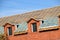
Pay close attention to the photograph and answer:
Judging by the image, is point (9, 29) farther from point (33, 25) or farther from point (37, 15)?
point (33, 25)

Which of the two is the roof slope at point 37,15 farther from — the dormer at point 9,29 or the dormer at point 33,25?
the dormer at point 33,25

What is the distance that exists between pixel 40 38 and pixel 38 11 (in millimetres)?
8926

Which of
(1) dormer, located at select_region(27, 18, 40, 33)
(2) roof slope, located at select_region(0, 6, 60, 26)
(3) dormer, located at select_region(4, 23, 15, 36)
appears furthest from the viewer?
(3) dormer, located at select_region(4, 23, 15, 36)

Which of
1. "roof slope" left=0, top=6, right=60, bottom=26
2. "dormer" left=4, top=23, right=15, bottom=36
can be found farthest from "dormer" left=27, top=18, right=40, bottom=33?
"dormer" left=4, top=23, right=15, bottom=36

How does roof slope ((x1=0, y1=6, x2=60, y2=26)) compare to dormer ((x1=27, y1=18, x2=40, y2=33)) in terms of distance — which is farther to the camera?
roof slope ((x1=0, y1=6, x2=60, y2=26))

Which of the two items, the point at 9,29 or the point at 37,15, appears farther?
the point at 9,29

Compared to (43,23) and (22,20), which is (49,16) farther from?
(22,20)

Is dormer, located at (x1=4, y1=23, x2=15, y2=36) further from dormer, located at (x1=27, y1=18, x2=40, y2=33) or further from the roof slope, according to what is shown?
dormer, located at (x1=27, y1=18, x2=40, y2=33)

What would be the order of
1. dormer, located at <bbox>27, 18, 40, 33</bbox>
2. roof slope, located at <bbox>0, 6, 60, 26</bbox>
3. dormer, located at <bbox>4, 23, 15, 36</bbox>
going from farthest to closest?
dormer, located at <bbox>4, 23, 15, 36</bbox> < roof slope, located at <bbox>0, 6, 60, 26</bbox> < dormer, located at <bbox>27, 18, 40, 33</bbox>

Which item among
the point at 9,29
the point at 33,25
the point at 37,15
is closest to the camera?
the point at 33,25

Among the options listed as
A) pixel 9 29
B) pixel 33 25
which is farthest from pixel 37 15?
pixel 9 29

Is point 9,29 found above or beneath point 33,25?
beneath

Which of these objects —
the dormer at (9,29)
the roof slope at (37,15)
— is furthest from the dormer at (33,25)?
the dormer at (9,29)

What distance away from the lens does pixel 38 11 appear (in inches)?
1940
